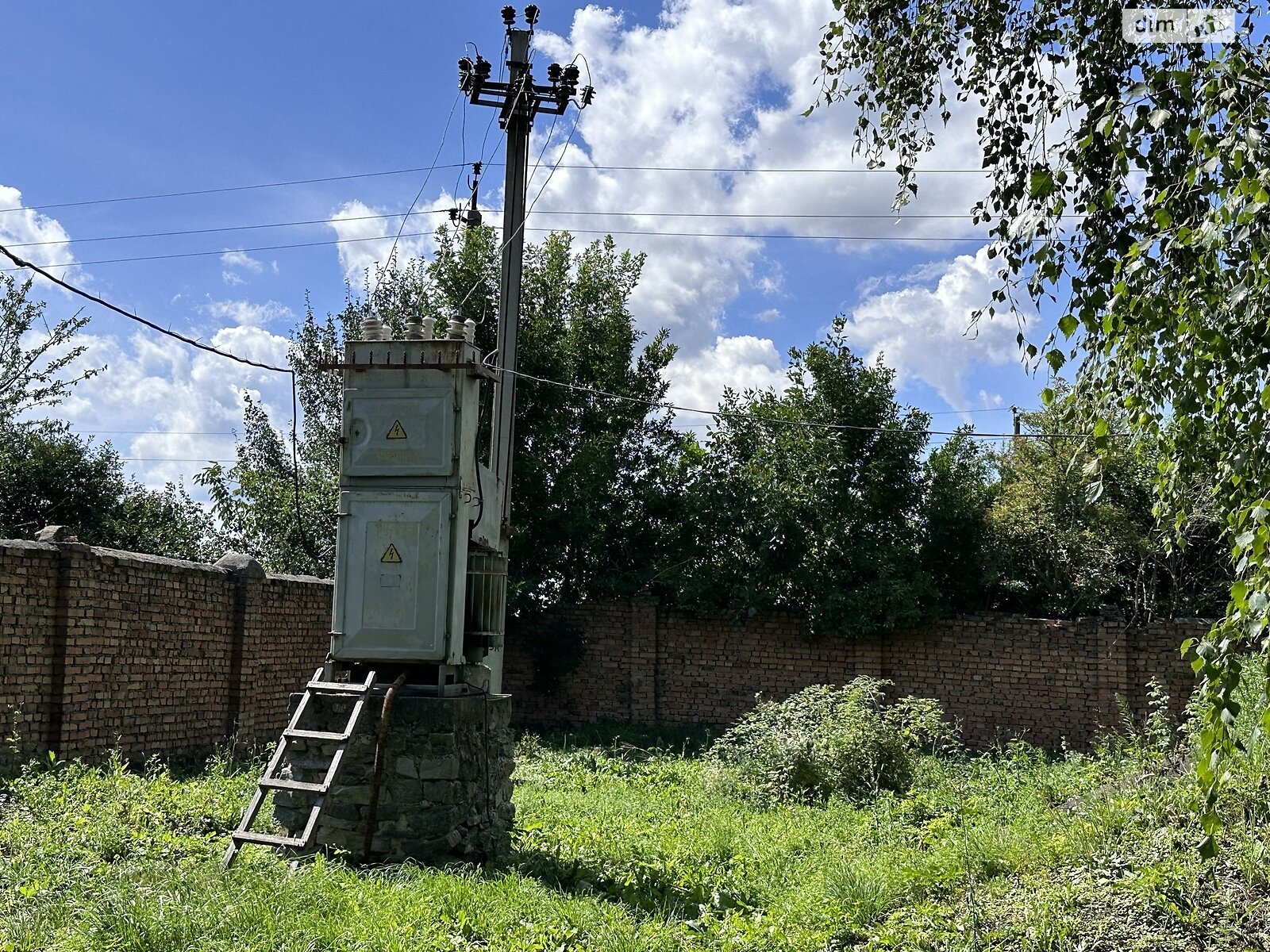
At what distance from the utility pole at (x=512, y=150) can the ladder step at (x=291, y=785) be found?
526cm

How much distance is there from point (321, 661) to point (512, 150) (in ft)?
21.7

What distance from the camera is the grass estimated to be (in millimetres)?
4977

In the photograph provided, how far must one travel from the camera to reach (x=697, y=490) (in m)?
17.0

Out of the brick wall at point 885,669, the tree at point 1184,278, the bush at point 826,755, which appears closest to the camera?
the tree at point 1184,278

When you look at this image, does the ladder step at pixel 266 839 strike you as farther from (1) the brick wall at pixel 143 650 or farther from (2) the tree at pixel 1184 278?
(2) the tree at pixel 1184 278

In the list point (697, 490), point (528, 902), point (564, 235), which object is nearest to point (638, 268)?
point (564, 235)

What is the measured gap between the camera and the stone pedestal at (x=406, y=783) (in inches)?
263

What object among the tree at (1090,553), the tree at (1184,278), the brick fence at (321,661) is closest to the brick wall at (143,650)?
the brick fence at (321,661)

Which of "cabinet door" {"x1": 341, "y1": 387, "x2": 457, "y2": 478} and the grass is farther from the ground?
"cabinet door" {"x1": 341, "y1": 387, "x2": 457, "y2": 478}

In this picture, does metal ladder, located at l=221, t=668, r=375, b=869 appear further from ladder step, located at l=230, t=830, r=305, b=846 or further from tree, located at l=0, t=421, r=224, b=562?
tree, located at l=0, t=421, r=224, b=562

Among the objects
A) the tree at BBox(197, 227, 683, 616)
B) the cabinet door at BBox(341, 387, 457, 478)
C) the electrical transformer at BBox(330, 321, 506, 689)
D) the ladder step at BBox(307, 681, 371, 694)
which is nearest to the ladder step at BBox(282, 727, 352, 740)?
the ladder step at BBox(307, 681, 371, 694)

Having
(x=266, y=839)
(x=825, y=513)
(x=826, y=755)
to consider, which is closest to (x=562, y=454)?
(x=825, y=513)

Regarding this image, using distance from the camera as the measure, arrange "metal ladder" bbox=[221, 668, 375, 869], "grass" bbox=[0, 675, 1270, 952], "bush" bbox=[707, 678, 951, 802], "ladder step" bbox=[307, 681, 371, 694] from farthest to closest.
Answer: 1. "bush" bbox=[707, 678, 951, 802]
2. "ladder step" bbox=[307, 681, 371, 694]
3. "metal ladder" bbox=[221, 668, 375, 869]
4. "grass" bbox=[0, 675, 1270, 952]

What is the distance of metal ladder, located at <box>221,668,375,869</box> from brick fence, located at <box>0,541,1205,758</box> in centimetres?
279
